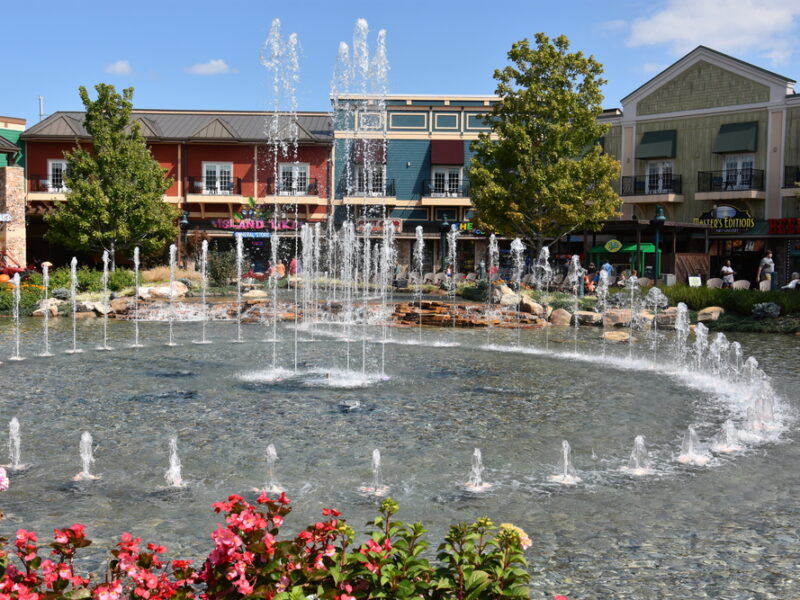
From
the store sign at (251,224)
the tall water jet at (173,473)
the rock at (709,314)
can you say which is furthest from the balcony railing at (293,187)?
the tall water jet at (173,473)

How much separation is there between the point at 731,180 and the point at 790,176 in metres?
2.75

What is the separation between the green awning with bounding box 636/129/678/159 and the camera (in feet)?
134

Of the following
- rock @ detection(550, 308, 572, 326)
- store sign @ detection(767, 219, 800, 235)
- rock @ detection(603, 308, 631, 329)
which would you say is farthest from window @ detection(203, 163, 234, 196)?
store sign @ detection(767, 219, 800, 235)

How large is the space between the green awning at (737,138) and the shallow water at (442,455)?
27.1 m

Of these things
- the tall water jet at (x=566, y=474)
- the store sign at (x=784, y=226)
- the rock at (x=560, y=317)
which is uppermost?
the store sign at (x=784, y=226)

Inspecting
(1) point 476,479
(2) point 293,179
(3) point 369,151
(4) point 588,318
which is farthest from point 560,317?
(3) point 369,151

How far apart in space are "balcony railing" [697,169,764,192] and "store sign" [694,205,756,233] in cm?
102

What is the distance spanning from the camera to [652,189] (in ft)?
138

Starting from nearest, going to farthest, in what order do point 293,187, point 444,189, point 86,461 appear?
point 86,461 < point 293,187 < point 444,189

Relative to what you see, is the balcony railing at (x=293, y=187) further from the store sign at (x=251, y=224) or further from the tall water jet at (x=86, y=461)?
the tall water jet at (x=86, y=461)

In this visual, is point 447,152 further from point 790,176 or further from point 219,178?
point 790,176

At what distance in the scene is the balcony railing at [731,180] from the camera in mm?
38656

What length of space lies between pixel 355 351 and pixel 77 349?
5.70m

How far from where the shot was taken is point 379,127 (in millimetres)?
47094
